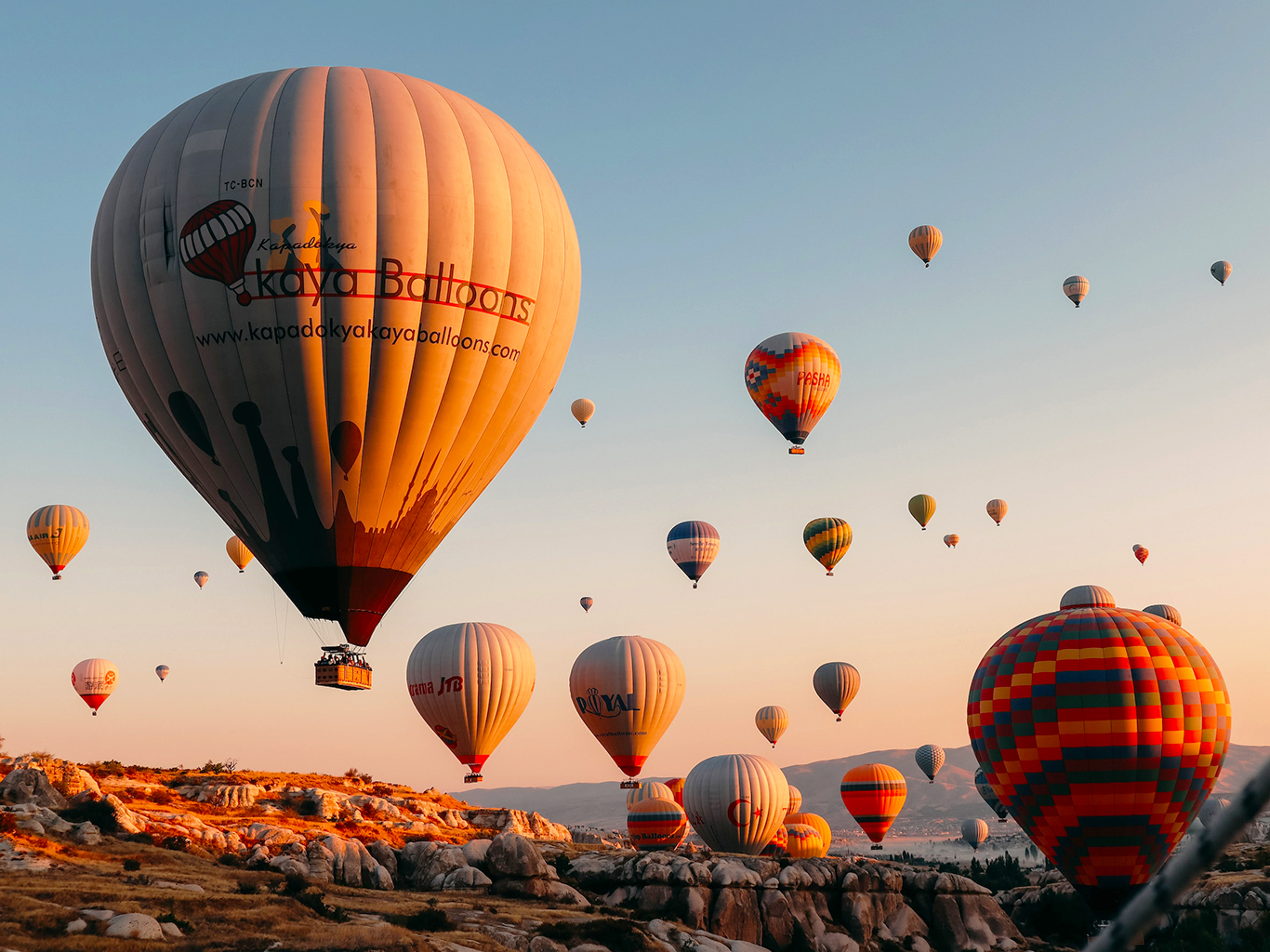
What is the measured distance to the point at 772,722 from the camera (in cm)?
10506

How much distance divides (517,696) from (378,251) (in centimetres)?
3908

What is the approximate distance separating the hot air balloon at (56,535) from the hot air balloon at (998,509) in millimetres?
66119

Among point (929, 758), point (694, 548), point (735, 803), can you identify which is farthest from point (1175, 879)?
point (929, 758)

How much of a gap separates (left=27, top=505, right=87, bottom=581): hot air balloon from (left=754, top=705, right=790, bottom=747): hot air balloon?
198ft

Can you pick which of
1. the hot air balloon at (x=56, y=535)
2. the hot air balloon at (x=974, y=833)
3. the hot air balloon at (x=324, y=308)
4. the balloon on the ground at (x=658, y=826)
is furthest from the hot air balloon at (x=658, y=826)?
the hot air balloon at (x=974, y=833)

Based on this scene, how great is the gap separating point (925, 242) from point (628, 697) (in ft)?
107

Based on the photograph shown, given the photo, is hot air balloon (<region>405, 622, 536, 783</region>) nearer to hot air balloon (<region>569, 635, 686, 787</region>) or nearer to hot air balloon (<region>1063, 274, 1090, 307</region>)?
hot air balloon (<region>569, 635, 686, 787</region>)

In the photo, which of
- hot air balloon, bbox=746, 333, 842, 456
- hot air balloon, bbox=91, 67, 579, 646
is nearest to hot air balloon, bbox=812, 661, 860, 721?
hot air balloon, bbox=746, 333, 842, 456

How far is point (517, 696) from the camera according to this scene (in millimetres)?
63469

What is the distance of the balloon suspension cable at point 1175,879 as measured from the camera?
267 centimetres

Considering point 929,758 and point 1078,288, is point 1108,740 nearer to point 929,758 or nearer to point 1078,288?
point 1078,288

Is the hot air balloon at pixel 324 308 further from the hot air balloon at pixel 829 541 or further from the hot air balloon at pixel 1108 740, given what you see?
the hot air balloon at pixel 829 541

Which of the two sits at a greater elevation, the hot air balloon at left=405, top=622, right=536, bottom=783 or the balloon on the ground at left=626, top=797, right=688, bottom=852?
the hot air balloon at left=405, top=622, right=536, bottom=783

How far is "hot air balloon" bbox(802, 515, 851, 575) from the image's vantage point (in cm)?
7731
